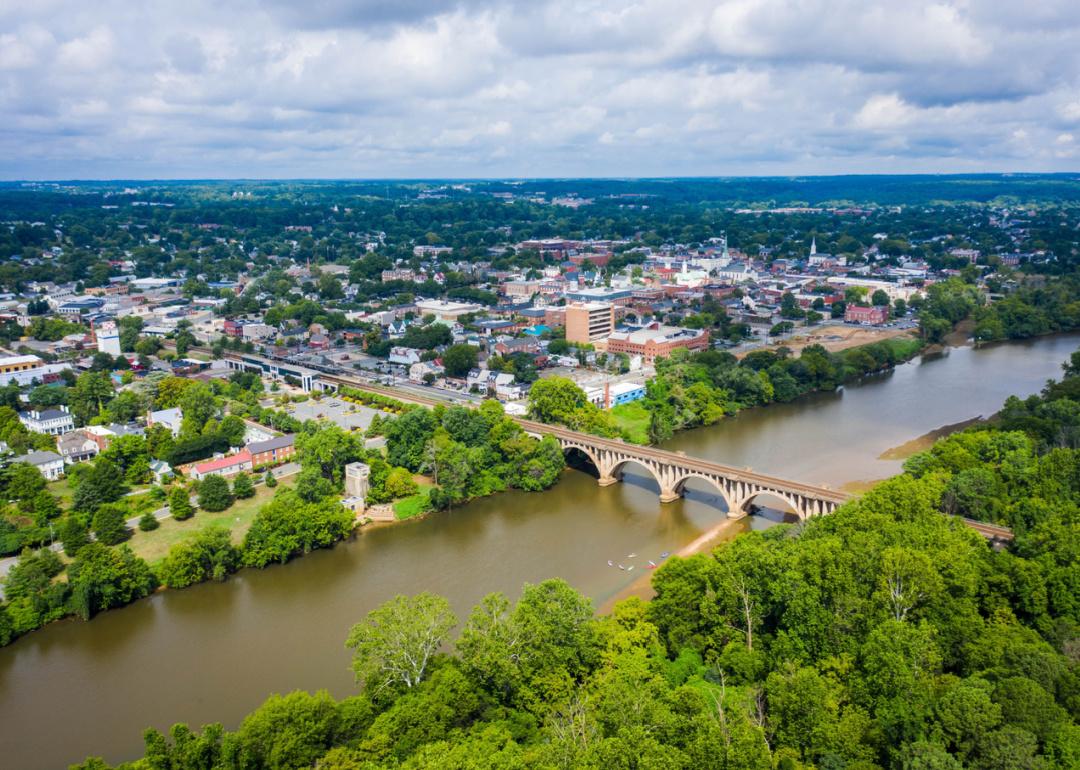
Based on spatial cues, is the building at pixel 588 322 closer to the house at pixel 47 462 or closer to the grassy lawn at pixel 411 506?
the grassy lawn at pixel 411 506

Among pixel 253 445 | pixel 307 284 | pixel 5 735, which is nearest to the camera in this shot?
pixel 5 735

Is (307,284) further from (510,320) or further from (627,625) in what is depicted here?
(627,625)

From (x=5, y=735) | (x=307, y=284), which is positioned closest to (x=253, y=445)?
(x=5, y=735)

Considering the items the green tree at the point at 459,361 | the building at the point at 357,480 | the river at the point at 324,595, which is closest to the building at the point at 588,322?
the green tree at the point at 459,361

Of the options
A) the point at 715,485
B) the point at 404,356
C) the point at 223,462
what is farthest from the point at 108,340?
the point at 715,485

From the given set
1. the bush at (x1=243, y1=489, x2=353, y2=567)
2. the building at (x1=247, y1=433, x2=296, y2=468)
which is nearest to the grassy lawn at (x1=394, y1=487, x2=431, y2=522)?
the bush at (x1=243, y1=489, x2=353, y2=567)

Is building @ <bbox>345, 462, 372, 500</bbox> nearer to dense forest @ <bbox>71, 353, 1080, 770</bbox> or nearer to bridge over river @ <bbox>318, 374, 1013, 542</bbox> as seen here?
bridge over river @ <bbox>318, 374, 1013, 542</bbox>
